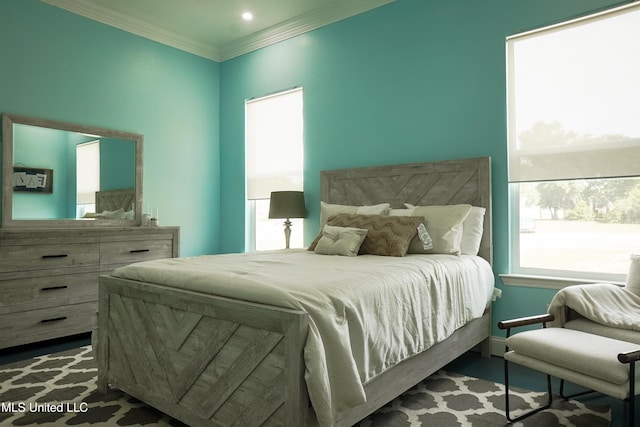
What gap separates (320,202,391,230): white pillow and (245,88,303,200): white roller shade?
2.49 feet

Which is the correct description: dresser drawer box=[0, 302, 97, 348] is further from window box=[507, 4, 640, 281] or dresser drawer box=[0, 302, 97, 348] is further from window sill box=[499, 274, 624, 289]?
window box=[507, 4, 640, 281]

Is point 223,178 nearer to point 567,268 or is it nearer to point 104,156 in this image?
point 104,156

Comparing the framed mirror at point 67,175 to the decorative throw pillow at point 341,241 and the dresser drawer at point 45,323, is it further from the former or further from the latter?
the decorative throw pillow at point 341,241

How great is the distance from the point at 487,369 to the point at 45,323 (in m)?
3.26

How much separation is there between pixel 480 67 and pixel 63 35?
3587mm

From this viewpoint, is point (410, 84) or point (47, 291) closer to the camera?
point (47, 291)

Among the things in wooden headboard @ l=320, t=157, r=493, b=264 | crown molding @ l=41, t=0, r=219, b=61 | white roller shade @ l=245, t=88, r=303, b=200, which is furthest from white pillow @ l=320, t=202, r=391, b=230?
crown molding @ l=41, t=0, r=219, b=61

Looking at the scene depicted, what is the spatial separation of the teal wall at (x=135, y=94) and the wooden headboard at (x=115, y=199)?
20 cm

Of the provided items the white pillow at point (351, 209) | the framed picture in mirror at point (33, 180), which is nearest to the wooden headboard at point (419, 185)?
the white pillow at point (351, 209)

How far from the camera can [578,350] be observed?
1908 mm

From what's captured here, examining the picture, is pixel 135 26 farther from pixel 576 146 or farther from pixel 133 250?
pixel 576 146

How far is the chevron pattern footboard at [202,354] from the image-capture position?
1556mm
